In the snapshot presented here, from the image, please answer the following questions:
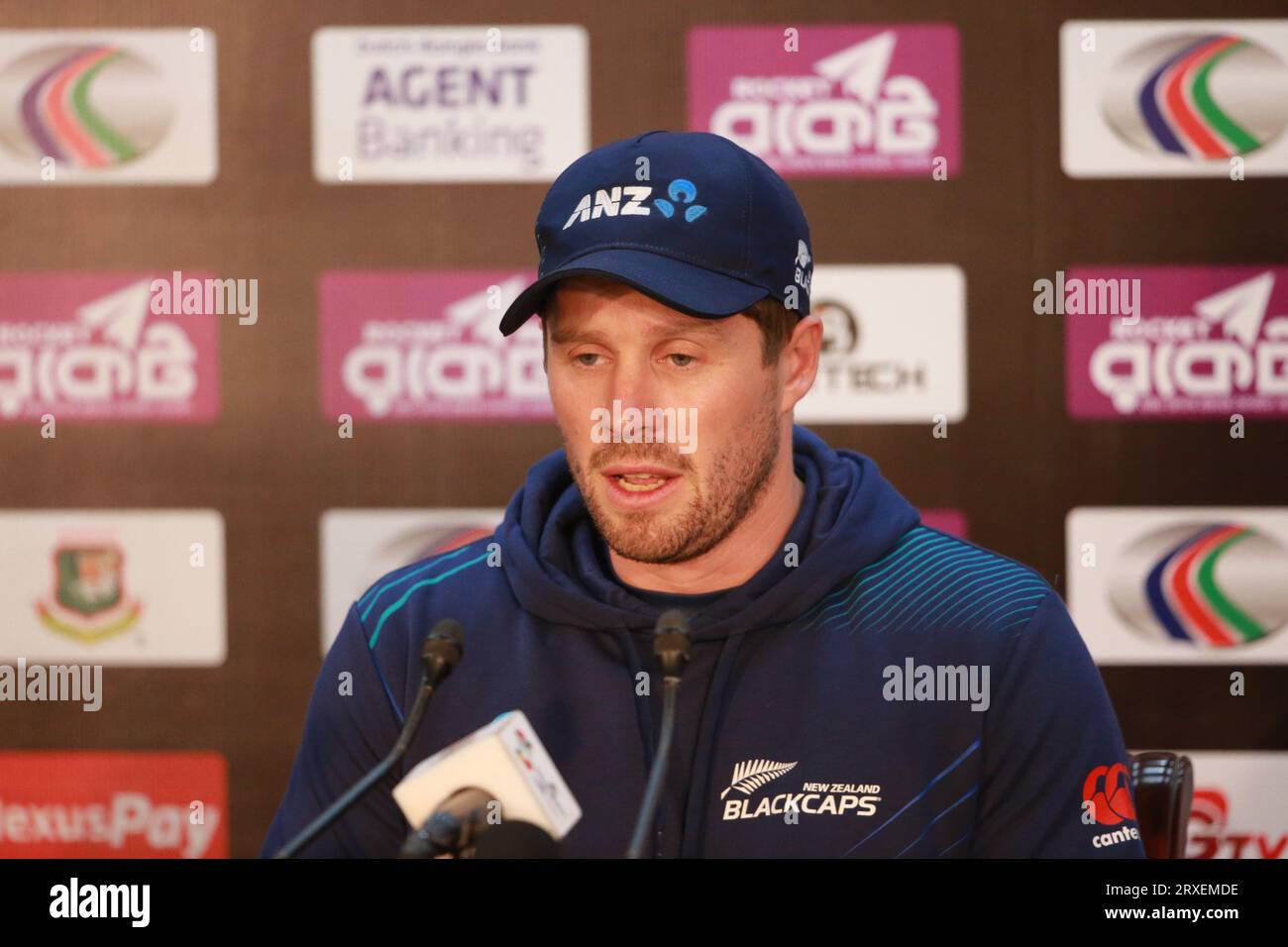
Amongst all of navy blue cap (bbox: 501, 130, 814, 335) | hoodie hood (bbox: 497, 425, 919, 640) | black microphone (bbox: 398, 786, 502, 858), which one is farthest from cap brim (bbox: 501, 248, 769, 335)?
black microphone (bbox: 398, 786, 502, 858)

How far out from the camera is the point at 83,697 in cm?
243

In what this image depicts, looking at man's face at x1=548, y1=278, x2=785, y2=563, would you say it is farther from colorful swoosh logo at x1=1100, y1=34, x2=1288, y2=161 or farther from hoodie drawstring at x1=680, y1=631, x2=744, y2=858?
colorful swoosh logo at x1=1100, y1=34, x2=1288, y2=161

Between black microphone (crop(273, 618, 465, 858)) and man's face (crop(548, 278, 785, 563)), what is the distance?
1.04 ft

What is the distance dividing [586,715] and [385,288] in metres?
1.33

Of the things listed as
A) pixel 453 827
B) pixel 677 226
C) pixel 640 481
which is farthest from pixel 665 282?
pixel 453 827

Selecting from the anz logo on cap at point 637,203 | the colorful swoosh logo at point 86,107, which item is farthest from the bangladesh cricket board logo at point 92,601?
the anz logo on cap at point 637,203

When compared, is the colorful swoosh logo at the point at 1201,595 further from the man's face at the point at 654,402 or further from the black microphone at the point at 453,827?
the black microphone at the point at 453,827

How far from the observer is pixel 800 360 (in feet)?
4.49

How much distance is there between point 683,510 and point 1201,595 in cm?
149

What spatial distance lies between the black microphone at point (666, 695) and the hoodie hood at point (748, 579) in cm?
34

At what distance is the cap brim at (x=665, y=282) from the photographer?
116cm
